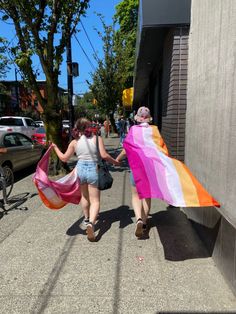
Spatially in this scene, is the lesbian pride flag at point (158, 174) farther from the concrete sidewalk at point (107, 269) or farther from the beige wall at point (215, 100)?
the concrete sidewalk at point (107, 269)

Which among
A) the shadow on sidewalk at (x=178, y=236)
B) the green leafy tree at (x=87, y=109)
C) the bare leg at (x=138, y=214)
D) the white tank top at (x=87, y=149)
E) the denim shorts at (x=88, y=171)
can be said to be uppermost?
the green leafy tree at (x=87, y=109)

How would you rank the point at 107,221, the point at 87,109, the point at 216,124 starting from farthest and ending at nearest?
the point at 87,109 → the point at 107,221 → the point at 216,124

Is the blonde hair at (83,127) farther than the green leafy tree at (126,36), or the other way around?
the green leafy tree at (126,36)

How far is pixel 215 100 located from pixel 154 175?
1.13 m

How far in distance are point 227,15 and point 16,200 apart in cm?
520

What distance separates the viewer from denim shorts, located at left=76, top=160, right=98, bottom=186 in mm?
4602

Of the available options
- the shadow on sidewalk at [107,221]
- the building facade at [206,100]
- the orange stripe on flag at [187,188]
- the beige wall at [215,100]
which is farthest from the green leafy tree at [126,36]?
the orange stripe on flag at [187,188]

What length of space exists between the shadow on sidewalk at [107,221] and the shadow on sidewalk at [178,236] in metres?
0.43

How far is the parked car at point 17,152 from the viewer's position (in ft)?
28.8

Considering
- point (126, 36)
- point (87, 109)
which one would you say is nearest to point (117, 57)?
point (126, 36)

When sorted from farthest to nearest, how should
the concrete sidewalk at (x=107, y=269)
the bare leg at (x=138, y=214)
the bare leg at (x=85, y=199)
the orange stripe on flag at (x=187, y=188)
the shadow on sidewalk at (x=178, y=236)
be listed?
1. the bare leg at (x=85, y=199)
2. the bare leg at (x=138, y=214)
3. the shadow on sidewalk at (x=178, y=236)
4. the orange stripe on flag at (x=187, y=188)
5. the concrete sidewalk at (x=107, y=269)

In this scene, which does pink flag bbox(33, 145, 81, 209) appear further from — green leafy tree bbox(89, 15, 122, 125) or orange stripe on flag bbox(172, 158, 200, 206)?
green leafy tree bbox(89, 15, 122, 125)

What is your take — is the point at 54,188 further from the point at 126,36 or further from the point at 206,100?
the point at 126,36

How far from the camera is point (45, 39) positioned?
9.05 m
